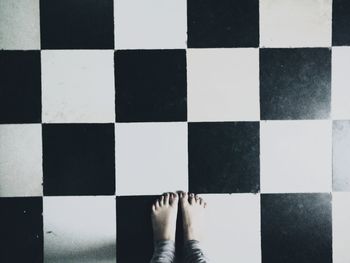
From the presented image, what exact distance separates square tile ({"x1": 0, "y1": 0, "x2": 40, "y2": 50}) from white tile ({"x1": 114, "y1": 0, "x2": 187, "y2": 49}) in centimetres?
27

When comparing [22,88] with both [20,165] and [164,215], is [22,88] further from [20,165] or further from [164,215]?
[164,215]

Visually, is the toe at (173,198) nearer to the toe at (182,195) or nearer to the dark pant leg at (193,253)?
the toe at (182,195)

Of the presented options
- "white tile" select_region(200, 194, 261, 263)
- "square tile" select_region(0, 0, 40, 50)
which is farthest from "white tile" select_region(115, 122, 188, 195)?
"square tile" select_region(0, 0, 40, 50)

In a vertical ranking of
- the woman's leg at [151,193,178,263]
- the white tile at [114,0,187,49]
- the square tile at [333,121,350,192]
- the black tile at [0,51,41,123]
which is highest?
the white tile at [114,0,187,49]

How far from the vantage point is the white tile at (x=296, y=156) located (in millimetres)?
1248

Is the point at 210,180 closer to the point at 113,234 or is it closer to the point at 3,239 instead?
the point at 113,234

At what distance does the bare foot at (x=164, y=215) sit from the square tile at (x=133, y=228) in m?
0.03

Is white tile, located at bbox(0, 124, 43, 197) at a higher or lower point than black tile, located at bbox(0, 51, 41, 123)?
lower

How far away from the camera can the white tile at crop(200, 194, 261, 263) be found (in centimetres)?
125

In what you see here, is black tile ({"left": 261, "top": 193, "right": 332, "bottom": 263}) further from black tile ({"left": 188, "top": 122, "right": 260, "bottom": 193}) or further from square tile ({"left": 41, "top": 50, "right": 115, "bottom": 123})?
square tile ({"left": 41, "top": 50, "right": 115, "bottom": 123})

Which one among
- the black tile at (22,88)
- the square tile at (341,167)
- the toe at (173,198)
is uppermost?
the black tile at (22,88)

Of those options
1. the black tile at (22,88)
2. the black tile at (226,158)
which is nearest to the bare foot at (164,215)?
the black tile at (226,158)

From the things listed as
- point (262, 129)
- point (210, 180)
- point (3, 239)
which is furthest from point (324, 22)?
point (3, 239)

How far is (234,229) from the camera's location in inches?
49.5
